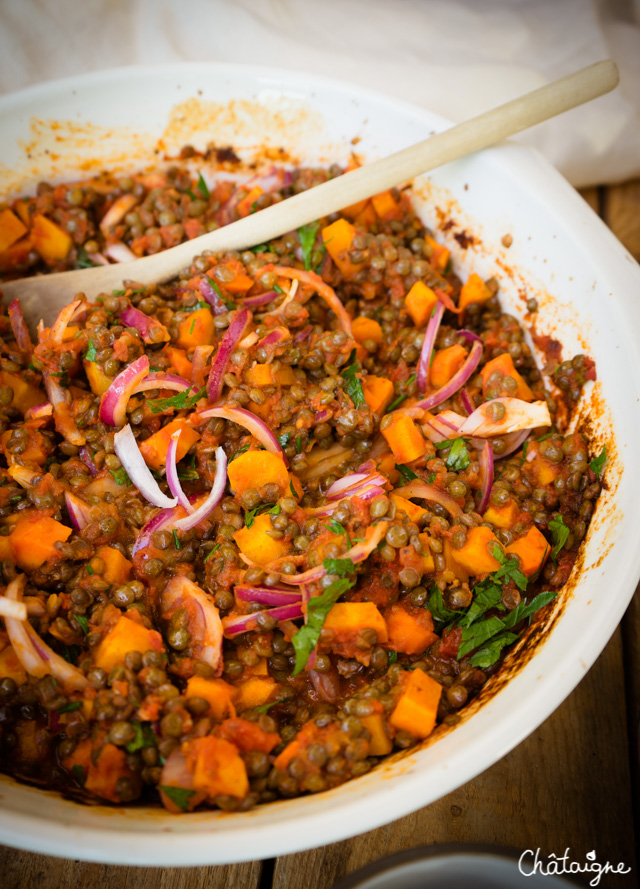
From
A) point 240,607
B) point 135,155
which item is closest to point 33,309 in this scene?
point 135,155

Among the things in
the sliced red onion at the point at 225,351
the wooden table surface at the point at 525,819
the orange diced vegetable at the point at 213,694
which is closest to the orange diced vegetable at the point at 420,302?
the sliced red onion at the point at 225,351

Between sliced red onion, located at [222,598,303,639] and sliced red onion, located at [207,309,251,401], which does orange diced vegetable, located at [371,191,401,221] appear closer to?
sliced red onion, located at [207,309,251,401]

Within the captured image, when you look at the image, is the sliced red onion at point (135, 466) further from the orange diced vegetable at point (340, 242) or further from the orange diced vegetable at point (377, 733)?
the orange diced vegetable at point (340, 242)

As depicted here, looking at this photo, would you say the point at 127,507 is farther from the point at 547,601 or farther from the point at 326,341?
the point at 547,601

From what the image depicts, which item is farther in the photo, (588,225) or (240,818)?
(588,225)

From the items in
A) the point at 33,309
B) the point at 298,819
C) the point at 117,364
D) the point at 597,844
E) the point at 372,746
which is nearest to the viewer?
the point at 298,819

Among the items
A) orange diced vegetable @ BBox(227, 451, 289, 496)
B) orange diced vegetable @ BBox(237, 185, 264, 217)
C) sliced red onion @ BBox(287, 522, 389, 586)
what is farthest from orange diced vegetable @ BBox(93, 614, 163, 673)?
orange diced vegetable @ BBox(237, 185, 264, 217)
